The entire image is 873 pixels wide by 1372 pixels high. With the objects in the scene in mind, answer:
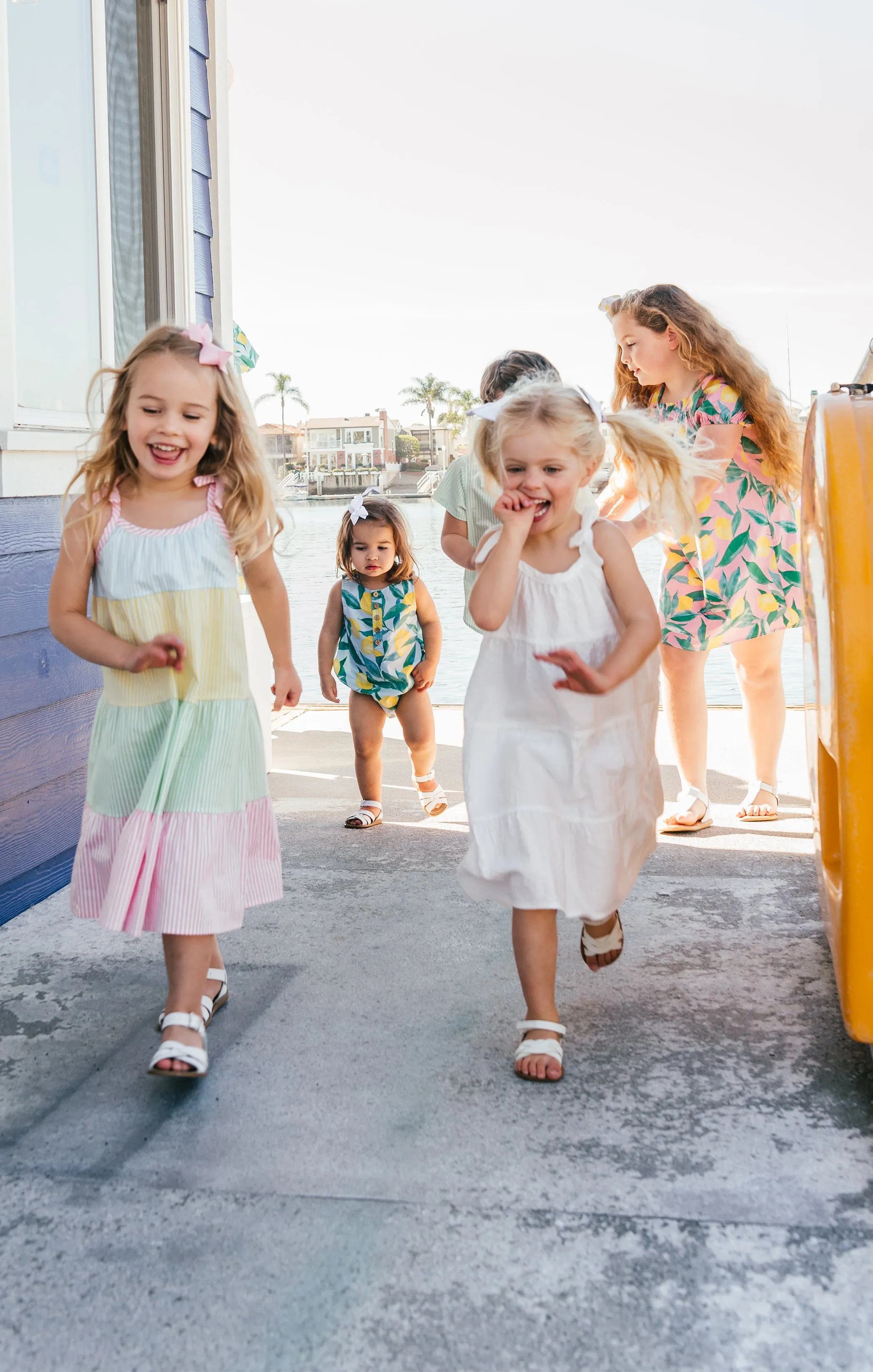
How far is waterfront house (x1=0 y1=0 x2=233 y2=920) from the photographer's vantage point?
2.87m

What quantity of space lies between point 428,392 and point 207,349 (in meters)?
79.6

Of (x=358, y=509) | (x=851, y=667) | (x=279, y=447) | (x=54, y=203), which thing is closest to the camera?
(x=851, y=667)

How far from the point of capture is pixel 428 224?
69.9 metres

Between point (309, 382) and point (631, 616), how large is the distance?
81.8 metres

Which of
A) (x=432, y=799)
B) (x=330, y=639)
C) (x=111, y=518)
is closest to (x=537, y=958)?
(x=111, y=518)

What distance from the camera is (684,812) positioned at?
3.47 metres

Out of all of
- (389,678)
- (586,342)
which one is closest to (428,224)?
(586,342)

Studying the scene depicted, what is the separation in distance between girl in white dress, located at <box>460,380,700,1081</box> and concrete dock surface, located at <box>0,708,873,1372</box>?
0.22 m

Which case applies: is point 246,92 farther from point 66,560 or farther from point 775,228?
point 66,560


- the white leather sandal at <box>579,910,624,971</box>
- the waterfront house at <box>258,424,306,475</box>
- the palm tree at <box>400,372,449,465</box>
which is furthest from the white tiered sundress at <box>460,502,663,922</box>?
the palm tree at <box>400,372,449,465</box>

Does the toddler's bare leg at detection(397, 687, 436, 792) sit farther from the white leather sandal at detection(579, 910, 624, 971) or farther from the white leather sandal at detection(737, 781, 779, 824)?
the white leather sandal at detection(579, 910, 624, 971)

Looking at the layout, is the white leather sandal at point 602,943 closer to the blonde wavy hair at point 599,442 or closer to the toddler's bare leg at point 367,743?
the blonde wavy hair at point 599,442

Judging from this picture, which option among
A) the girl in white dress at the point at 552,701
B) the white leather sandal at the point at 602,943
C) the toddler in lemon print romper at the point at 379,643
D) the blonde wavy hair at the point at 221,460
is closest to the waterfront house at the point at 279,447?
the blonde wavy hair at the point at 221,460

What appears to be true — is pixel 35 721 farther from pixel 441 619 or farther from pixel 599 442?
pixel 441 619
